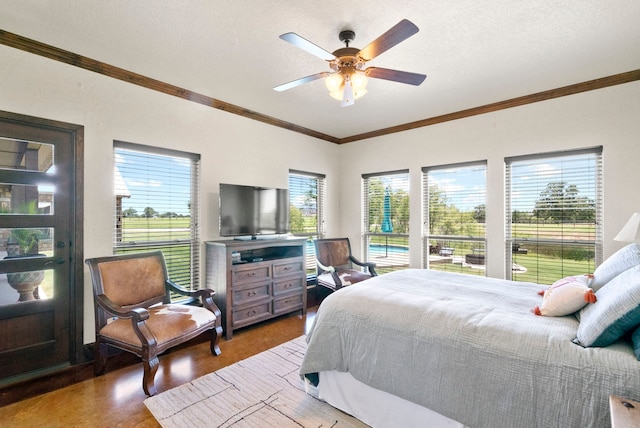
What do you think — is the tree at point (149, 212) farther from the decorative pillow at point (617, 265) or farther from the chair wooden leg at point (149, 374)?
the decorative pillow at point (617, 265)

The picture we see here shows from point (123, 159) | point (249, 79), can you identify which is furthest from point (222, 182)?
point (249, 79)

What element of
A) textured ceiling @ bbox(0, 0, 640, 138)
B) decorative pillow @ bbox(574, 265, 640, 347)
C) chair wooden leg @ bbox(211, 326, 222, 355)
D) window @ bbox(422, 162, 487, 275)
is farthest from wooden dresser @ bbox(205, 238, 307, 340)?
decorative pillow @ bbox(574, 265, 640, 347)

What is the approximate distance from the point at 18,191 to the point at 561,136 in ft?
17.2

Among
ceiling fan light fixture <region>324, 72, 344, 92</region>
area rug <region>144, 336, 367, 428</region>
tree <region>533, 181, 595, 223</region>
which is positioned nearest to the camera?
area rug <region>144, 336, 367, 428</region>

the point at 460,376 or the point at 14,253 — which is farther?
the point at 14,253

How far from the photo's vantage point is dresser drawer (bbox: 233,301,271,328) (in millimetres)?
3352

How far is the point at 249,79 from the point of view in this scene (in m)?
3.07

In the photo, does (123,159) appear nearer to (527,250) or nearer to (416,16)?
(416,16)

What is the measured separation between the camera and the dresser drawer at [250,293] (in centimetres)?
335

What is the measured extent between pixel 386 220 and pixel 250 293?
247 cm

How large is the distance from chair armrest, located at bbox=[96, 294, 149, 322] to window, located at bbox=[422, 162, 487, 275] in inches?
141

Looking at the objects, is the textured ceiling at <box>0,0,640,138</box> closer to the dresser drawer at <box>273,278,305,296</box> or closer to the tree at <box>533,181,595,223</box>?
the tree at <box>533,181,595,223</box>

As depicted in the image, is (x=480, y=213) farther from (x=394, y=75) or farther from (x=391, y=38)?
(x=391, y=38)

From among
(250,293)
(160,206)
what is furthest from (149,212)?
(250,293)
